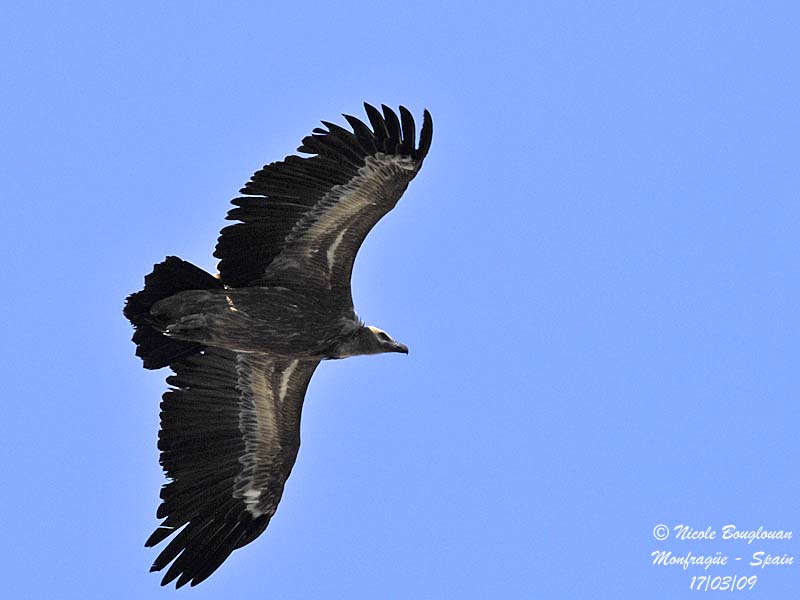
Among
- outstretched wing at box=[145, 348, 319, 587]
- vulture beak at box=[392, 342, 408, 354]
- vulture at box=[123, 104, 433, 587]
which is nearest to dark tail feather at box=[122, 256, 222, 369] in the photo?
vulture at box=[123, 104, 433, 587]

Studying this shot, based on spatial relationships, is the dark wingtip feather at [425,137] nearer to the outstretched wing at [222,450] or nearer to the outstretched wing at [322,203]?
the outstretched wing at [322,203]

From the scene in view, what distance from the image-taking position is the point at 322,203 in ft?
56.8

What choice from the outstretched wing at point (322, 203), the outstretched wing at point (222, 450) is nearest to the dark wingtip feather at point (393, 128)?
the outstretched wing at point (322, 203)

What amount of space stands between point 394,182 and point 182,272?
7.94 feet

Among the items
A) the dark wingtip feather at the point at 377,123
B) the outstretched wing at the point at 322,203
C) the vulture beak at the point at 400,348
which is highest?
the dark wingtip feather at the point at 377,123

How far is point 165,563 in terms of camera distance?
1794 centimetres

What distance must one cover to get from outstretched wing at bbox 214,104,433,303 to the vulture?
11 millimetres

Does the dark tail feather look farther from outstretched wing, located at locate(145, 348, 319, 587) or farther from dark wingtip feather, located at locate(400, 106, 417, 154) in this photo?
dark wingtip feather, located at locate(400, 106, 417, 154)

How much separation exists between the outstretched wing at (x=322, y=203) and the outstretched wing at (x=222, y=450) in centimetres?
149

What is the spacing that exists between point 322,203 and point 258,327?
1522 millimetres

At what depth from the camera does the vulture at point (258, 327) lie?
16984mm

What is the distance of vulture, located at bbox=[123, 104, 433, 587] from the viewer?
17.0 meters

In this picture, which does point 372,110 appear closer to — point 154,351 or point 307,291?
point 307,291

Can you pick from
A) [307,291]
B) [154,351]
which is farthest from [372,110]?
[154,351]
